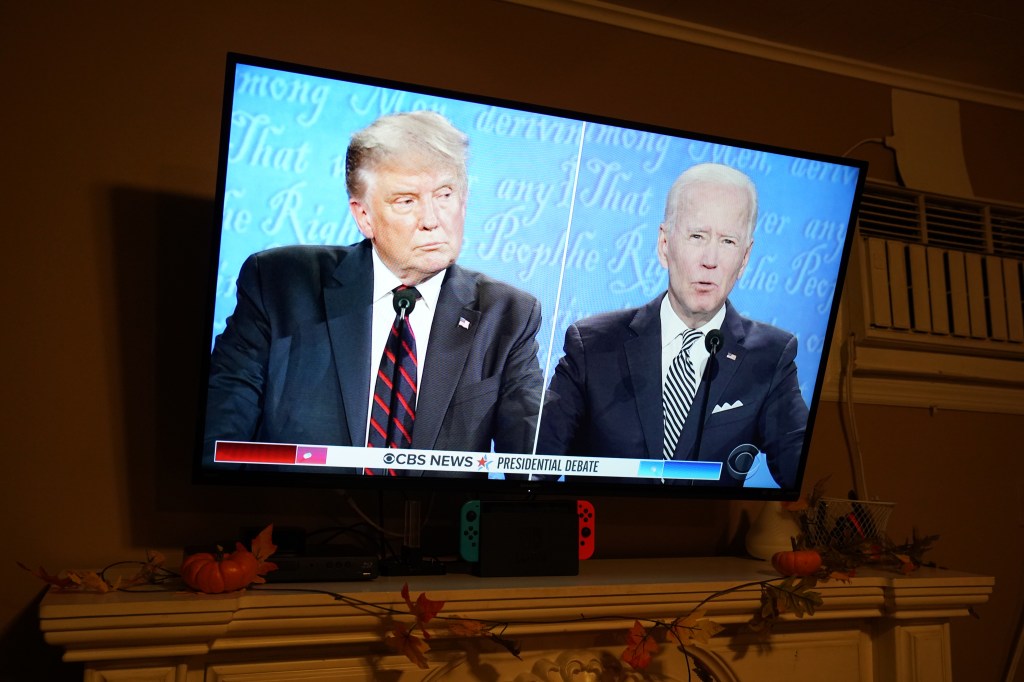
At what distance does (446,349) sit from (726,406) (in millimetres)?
726

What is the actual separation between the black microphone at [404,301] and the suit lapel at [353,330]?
55mm

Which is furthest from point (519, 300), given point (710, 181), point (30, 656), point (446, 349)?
point (30, 656)

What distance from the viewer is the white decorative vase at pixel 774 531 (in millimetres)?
2252

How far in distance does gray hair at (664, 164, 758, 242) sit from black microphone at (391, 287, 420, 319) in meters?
0.64

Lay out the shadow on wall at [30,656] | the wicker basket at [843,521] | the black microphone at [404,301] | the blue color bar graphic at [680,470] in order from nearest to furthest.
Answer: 1. the shadow on wall at [30,656]
2. the black microphone at [404,301]
3. the blue color bar graphic at [680,470]
4. the wicker basket at [843,521]

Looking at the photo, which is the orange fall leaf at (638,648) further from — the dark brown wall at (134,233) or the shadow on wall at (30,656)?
the shadow on wall at (30,656)

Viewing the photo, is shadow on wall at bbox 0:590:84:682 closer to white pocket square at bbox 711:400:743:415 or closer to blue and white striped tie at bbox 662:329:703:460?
blue and white striped tie at bbox 662:329:703:460

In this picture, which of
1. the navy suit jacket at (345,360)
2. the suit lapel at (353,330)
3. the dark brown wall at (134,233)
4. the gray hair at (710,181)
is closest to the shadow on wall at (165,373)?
the dark brown wall at (134,233)

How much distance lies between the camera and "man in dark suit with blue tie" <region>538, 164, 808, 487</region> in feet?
6.62

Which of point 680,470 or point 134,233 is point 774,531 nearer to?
point 680,470

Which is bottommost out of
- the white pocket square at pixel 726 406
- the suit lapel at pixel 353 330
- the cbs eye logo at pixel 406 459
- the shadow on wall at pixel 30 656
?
the shadow on wall at pixel 30 656

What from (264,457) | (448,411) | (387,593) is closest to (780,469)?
(448,411)

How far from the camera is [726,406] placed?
2.14 m

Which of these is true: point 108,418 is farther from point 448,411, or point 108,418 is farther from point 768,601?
point 768,601
